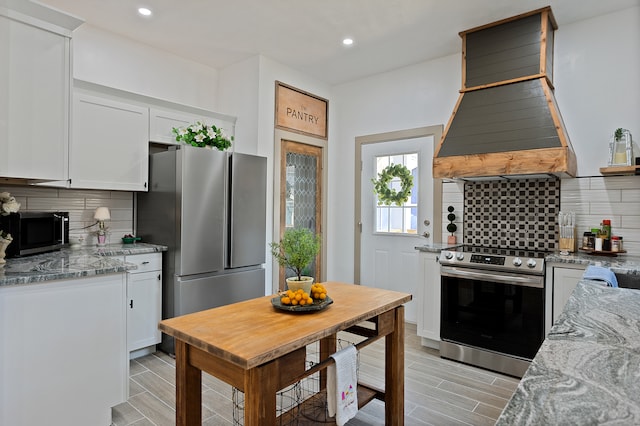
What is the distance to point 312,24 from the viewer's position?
3453mm

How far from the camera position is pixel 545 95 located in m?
3.04

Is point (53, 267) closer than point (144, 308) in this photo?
Yes

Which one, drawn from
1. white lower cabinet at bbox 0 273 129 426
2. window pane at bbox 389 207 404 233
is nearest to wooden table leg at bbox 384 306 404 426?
white lower cabinet at bbox 0 273 129 426

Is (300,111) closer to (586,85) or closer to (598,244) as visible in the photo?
(586,85)

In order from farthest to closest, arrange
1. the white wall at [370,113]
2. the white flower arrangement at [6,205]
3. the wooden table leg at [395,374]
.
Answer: the white wall at [370,113] → the white flower arrangement at [6,205] → the wooden table leg at [395,374]

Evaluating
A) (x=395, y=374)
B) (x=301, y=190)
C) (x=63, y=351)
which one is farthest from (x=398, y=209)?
(x=63, y=351)

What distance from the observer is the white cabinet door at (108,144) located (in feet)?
10.4

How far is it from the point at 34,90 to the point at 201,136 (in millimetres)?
1399

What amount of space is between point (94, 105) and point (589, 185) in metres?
4.31

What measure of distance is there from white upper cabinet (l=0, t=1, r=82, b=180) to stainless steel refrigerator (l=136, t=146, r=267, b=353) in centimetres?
102

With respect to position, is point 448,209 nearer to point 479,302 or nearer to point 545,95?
point 479,302

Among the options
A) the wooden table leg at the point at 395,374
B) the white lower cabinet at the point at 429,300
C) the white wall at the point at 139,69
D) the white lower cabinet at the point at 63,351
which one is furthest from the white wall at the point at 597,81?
the white lower cabinet at the point at 63,351

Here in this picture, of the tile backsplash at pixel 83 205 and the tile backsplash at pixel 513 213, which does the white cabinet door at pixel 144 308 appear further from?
the tile backsplash at pixel 513 213

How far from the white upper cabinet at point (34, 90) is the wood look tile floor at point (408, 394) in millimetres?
1608
